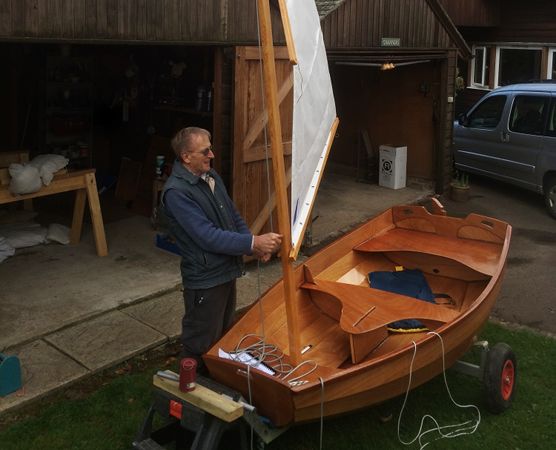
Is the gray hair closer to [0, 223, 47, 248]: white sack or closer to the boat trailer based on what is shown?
the boat trailer

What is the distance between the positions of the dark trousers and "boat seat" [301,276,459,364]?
2.73ft

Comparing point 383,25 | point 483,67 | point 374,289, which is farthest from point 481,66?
point 374,289

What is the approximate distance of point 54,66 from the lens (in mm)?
10227

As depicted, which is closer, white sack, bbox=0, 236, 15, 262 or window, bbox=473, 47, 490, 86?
white sack, bbox=0, 236, 15, 262

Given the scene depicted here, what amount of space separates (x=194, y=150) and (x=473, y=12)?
1345 cm

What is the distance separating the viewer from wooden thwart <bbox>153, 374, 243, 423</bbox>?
3656 millimetres

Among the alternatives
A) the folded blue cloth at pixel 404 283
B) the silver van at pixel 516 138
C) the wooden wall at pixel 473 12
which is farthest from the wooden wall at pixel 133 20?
the wooden wall at pixel 473 12

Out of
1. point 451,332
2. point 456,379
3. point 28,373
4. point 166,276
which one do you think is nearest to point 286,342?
point 451,332

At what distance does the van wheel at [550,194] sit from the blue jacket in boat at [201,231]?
7.90 m

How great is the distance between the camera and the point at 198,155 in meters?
4.16

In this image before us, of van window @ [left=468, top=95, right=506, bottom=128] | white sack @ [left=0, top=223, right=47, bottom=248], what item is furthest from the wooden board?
van window @ [left=468, top=95, right=506, bottom=128]

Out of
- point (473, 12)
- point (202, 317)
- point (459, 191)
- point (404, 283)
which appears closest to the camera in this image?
point (202, 317)

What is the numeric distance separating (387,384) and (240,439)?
98 cm

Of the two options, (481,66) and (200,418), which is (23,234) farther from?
(481,66)
